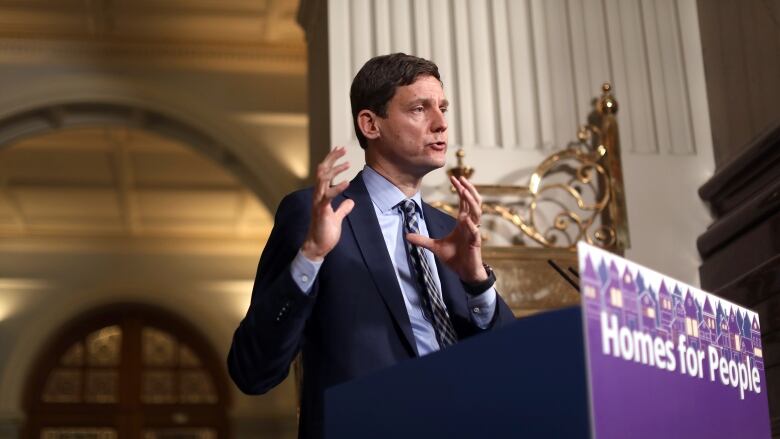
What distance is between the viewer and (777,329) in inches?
142

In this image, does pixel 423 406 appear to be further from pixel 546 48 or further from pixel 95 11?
pixel 95 11

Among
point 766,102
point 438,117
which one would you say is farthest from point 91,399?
point 438,117

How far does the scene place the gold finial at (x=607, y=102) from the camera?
4289 mm

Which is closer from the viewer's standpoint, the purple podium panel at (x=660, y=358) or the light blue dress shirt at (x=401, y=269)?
the purple podium panel at (x=660, y=358)

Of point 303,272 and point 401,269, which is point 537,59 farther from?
point 303,272

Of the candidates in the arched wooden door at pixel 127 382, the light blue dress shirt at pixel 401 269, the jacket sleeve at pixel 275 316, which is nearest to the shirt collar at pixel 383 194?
the light blue dress shirt at pixel 401 269

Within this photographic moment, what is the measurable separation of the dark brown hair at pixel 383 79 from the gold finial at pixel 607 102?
214 centimetres

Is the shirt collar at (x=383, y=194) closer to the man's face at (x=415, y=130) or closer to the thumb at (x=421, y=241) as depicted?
the man's face at (x=415, y=130)

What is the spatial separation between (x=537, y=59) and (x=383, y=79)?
2369 millimetres

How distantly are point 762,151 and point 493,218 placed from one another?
38.4 inches

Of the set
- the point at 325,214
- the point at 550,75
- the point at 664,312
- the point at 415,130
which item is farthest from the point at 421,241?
the point at 550,75

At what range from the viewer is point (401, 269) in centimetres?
212

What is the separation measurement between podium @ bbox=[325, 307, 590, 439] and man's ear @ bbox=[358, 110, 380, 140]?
2.10 ft

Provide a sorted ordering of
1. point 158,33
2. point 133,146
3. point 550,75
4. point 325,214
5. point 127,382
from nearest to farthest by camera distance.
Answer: point 325,214
point 550,75
point 158,33
point 133,146
point 127,382
